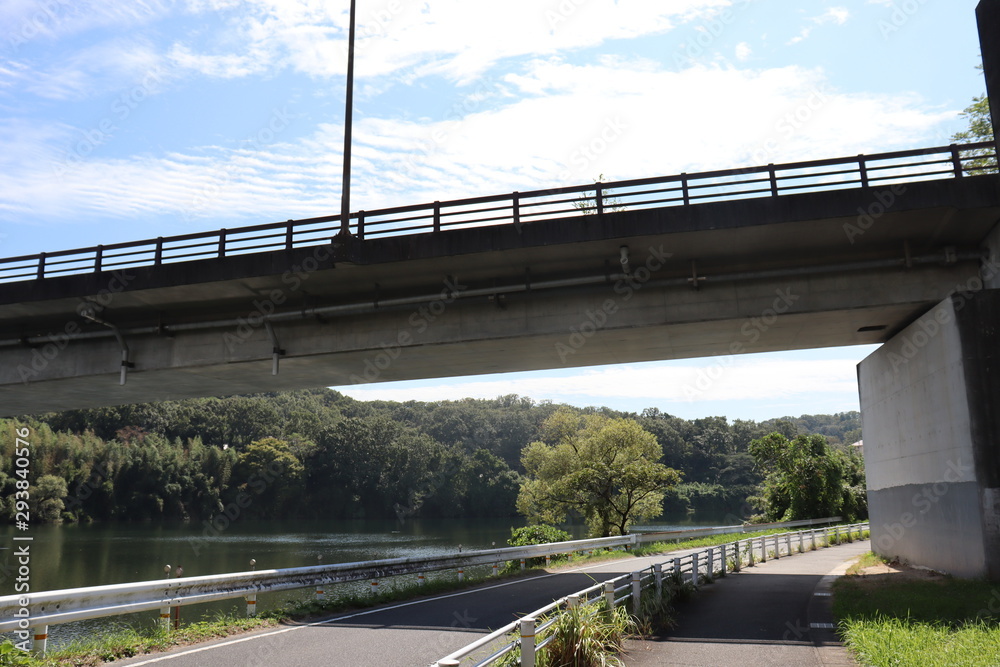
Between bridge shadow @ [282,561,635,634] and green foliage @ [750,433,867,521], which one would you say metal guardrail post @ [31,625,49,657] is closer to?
bridge shadow @ [282,561,635,634]

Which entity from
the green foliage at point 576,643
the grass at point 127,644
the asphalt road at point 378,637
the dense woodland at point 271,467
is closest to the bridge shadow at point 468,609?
the asphalt road at point 378,637

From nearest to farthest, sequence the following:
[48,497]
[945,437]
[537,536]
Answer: [945,437]
[537,536]
[48,497]

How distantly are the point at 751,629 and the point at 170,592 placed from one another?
8.97m

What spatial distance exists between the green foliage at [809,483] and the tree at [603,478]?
26.8 feet

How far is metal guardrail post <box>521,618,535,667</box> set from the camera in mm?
7402

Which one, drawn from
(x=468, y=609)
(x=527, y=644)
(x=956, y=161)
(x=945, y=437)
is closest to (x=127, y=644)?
(x=527, y=644)

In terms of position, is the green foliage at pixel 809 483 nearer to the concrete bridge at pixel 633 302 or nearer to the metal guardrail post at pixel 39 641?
the concrete bridge at pixel 633 302

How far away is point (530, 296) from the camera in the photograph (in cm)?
1792

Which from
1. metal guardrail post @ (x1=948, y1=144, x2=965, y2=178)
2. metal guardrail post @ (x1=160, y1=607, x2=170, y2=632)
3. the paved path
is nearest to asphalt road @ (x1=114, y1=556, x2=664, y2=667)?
metal guardrail post @ (x1=160, y1=607, x2=170, y2=632)

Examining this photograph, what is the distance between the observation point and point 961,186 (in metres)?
15.4

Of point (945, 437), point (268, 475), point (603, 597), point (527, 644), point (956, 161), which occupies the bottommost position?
point (603, 597)

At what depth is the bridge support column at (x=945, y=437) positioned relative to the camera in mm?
14586

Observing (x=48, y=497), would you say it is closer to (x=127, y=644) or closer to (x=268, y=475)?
(x=268, y=475)

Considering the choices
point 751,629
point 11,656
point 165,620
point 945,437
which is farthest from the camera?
point 945,437
